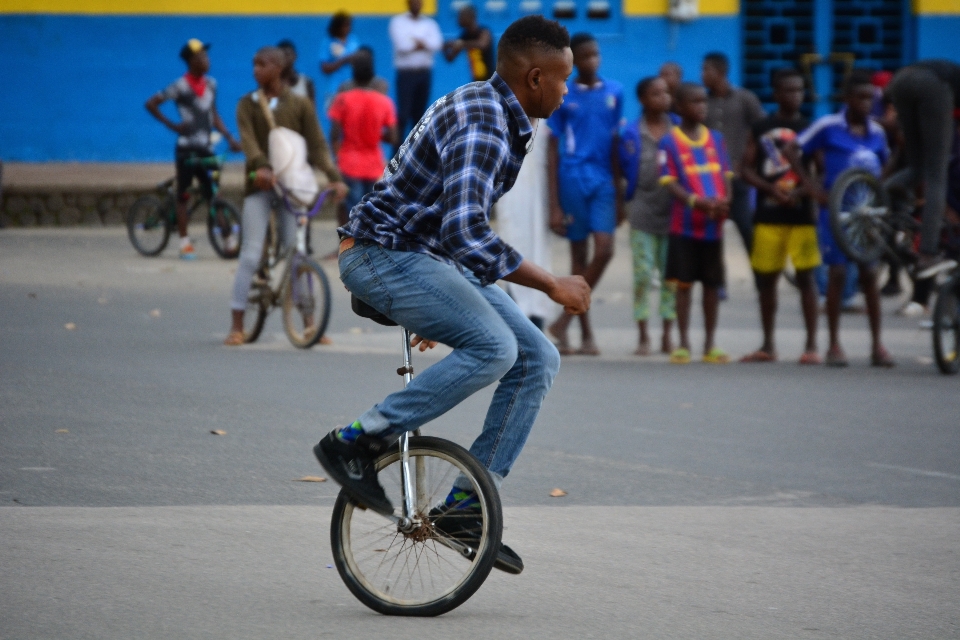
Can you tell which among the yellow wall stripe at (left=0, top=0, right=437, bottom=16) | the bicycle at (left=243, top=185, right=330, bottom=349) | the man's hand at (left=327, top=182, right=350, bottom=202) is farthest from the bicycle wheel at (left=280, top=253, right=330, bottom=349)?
the yellow wall stripe at (left=0, top=0, right=437, bottom=16)

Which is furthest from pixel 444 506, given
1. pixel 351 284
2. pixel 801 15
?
pixel 801 15

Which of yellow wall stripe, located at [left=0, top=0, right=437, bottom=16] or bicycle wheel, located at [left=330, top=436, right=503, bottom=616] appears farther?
yellow wall stripe, located at [left=0, top=0, right=437, bottom=16]

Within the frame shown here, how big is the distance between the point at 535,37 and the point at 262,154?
19.8ft

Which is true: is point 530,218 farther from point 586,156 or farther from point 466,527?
point 466,527

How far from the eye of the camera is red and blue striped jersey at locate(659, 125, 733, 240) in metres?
9.96

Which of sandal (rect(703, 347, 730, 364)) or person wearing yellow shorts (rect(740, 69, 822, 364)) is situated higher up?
person wearing yellow shorts (rect(740, 69, 822, 364))

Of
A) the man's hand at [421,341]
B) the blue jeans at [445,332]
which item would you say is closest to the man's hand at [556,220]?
the man's hand at [421,341]

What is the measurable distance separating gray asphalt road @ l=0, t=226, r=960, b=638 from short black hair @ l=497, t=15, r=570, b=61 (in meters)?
1.78

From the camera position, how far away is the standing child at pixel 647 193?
10305 mm

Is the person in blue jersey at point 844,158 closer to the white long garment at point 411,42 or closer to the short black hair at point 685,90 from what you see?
the short black hair at point 685,90

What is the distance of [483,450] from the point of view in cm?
469

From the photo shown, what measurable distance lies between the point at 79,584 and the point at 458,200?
1815mm

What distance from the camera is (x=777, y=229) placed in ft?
33.8

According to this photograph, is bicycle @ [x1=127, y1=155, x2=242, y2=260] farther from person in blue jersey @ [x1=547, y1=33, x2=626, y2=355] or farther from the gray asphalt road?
person in blue jersey @ [x1=547, y1=33, x2=626, y2=355]
